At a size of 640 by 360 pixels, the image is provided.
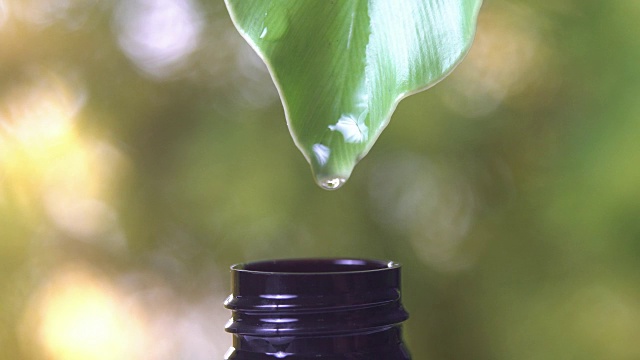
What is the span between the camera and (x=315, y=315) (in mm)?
282

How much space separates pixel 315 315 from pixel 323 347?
14 millimetres

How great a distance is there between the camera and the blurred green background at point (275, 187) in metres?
0.54

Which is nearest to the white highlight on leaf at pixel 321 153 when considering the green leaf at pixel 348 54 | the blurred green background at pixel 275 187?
the green leaf at pixel 348 54

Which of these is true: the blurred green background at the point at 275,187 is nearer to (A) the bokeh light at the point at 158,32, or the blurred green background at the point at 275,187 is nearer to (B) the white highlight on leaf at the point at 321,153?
(A) the bokeh light at the point at 158,32

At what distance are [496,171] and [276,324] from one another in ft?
1.10

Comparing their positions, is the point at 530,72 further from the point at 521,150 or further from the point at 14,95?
the point at 14,95

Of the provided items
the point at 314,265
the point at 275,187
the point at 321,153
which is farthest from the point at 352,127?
the point at 275,187

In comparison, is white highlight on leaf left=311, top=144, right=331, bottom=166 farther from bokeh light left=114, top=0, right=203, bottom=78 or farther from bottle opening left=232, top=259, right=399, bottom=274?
bokeh light left=114, top=0, right=203, bottom=78

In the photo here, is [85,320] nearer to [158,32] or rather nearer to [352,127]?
[158,32]

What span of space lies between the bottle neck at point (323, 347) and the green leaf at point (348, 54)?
0.10 meters

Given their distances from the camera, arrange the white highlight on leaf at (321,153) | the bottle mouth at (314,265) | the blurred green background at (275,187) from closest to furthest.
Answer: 1. the white highlight on leaf at (321,153)
2. the bottle mouth at (314,265)
3. the blurred green background at (275,187)

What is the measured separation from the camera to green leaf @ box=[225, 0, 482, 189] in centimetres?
21

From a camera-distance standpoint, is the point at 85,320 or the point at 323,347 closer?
the point at 323,347

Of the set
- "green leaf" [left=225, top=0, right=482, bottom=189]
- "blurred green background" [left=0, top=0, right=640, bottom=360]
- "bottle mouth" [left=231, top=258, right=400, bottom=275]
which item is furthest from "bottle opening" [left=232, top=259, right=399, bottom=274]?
"blurred green background" [left=0, top=0, right=640, bottom=360]
